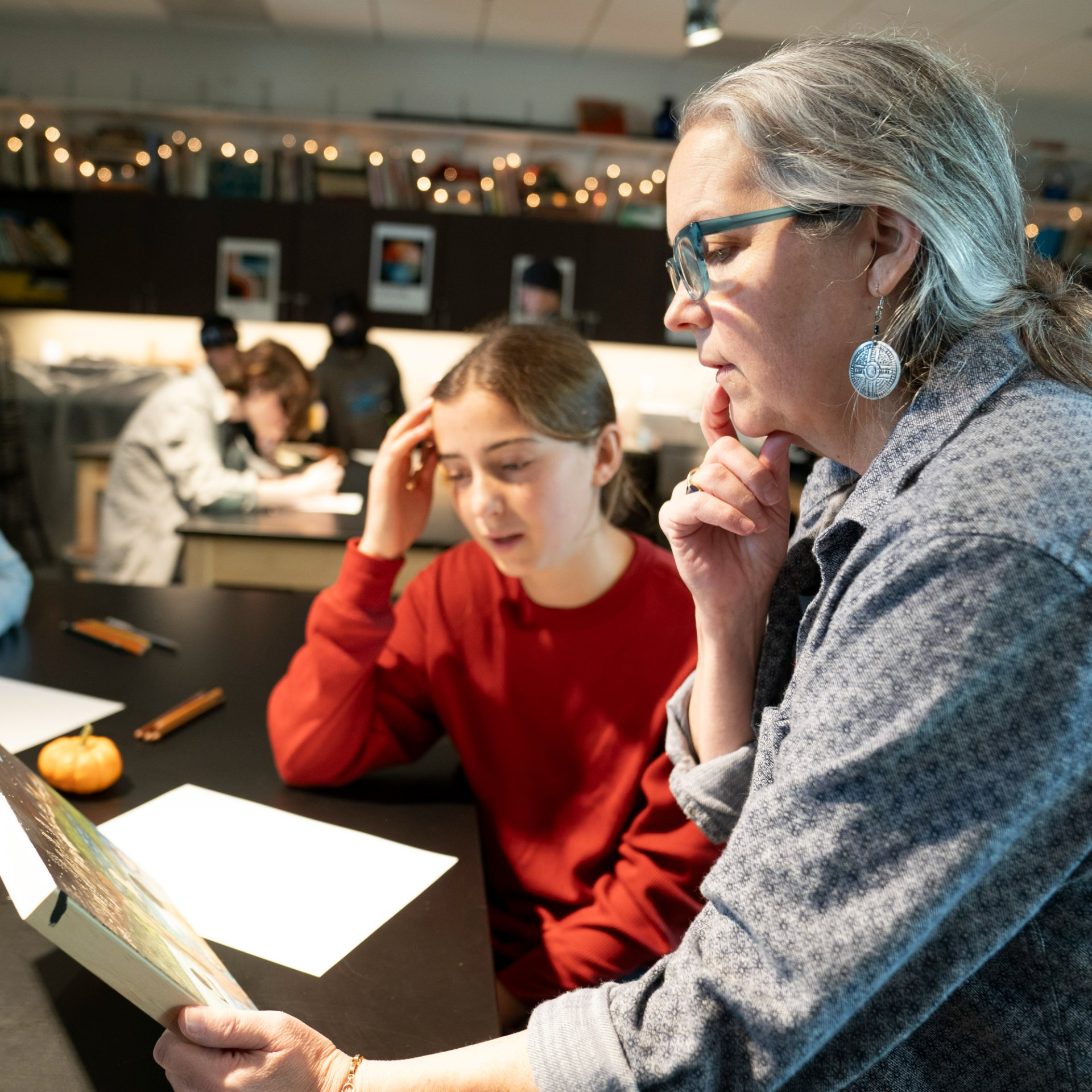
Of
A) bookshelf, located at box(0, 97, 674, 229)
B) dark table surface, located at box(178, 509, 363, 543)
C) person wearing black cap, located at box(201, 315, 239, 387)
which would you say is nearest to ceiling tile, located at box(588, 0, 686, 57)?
bookshelf, located at box(0, 97, 674, 229)

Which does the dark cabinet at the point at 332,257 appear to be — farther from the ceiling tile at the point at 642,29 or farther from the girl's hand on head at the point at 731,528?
the girl's hand on head at the point at 731,528

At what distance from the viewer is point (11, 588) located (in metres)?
1.65

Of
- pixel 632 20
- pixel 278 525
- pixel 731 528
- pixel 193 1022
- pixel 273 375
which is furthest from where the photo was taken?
pixel 632 20

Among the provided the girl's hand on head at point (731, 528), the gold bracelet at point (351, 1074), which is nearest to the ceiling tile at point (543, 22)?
the girl's hand on head at point (731, 528)

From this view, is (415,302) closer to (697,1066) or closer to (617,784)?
(617,784)

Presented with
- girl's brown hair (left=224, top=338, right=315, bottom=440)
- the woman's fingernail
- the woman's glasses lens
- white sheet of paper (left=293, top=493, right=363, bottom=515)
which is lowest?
white sheet of paper (left=293, top=493, right=363, bottom=515)

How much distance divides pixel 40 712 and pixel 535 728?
67 cm

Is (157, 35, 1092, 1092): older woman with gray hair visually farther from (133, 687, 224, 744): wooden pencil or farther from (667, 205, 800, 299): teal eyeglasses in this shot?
(133, 687, 224, 744): wooden pencil

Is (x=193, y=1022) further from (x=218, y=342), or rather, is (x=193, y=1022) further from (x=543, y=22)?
(x=543, y=22)

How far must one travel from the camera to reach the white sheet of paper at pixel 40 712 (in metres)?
1.27

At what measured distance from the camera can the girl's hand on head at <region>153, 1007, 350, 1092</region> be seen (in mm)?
694

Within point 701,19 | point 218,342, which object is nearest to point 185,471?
point 218,342

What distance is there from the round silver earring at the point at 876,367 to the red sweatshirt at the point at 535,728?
0.64 metres

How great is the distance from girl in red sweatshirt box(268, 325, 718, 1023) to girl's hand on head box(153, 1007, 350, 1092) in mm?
507
